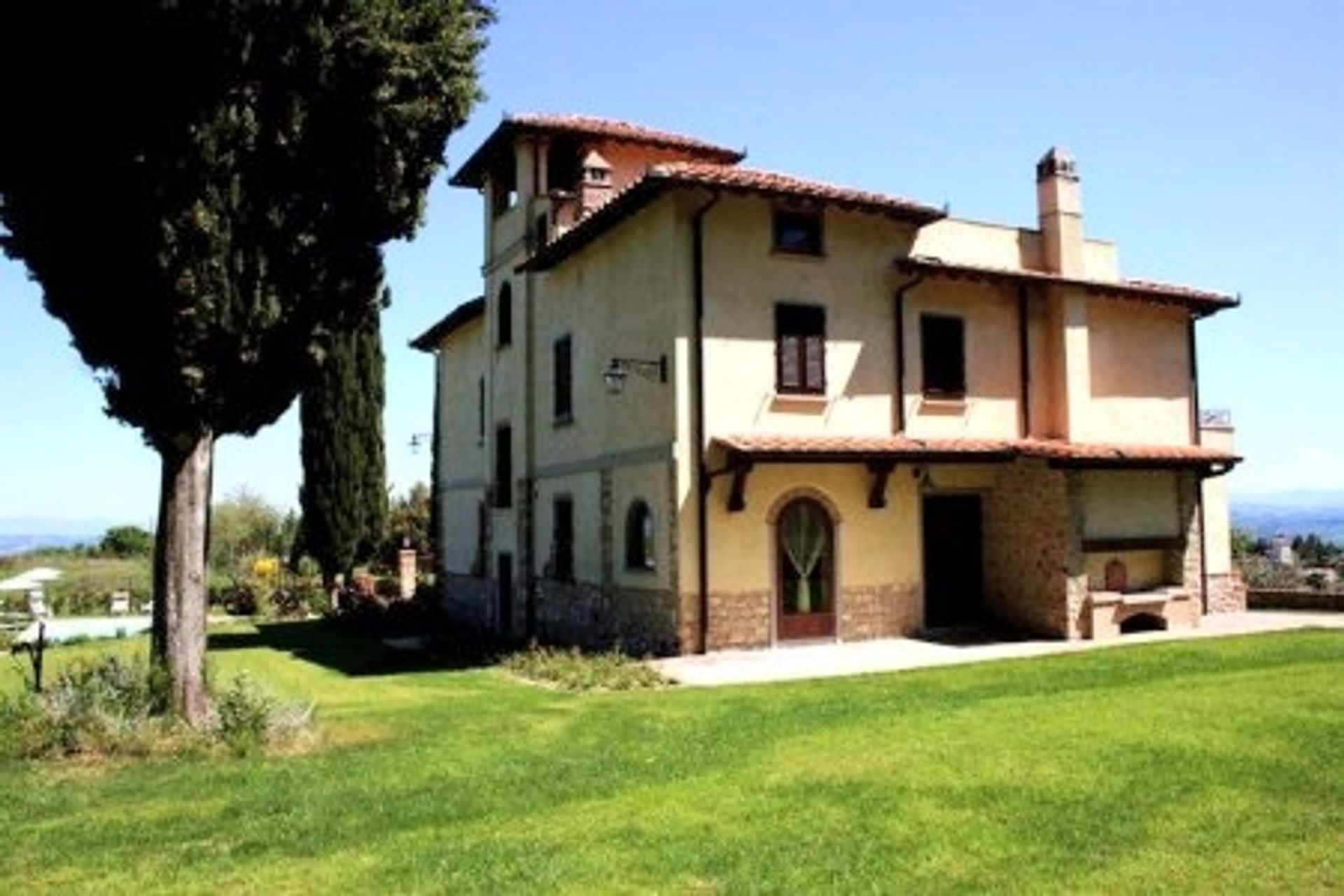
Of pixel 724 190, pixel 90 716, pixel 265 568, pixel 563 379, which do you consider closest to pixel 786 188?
pixel 724 190

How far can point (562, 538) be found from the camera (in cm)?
2277

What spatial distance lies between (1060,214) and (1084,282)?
1.65 m

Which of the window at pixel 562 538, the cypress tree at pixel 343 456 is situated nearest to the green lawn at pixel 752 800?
the window at pixel 562 538

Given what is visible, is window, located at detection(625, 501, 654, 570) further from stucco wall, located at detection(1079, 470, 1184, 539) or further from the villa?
stucco wall, located at detection(1079, 470, 1184, 539)

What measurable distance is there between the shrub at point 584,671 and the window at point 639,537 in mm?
1644

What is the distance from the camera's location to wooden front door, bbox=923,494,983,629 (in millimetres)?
20266

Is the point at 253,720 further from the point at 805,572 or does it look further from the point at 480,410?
the point at 480,410

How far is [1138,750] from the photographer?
9.57 meters

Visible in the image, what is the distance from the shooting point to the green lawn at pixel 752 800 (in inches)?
270

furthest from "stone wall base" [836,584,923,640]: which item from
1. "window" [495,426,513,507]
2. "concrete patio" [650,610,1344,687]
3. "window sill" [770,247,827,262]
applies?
"window" [495,426,513,507]

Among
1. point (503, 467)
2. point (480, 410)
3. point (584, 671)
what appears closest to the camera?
point (584, 671)

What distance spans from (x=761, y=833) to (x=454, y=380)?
25.2 metres

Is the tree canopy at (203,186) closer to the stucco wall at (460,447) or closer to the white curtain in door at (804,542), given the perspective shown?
the white curtain in door at (804,542)

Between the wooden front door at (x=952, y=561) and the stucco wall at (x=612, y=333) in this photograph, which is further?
the wooden front door at (x=952, y=561)
